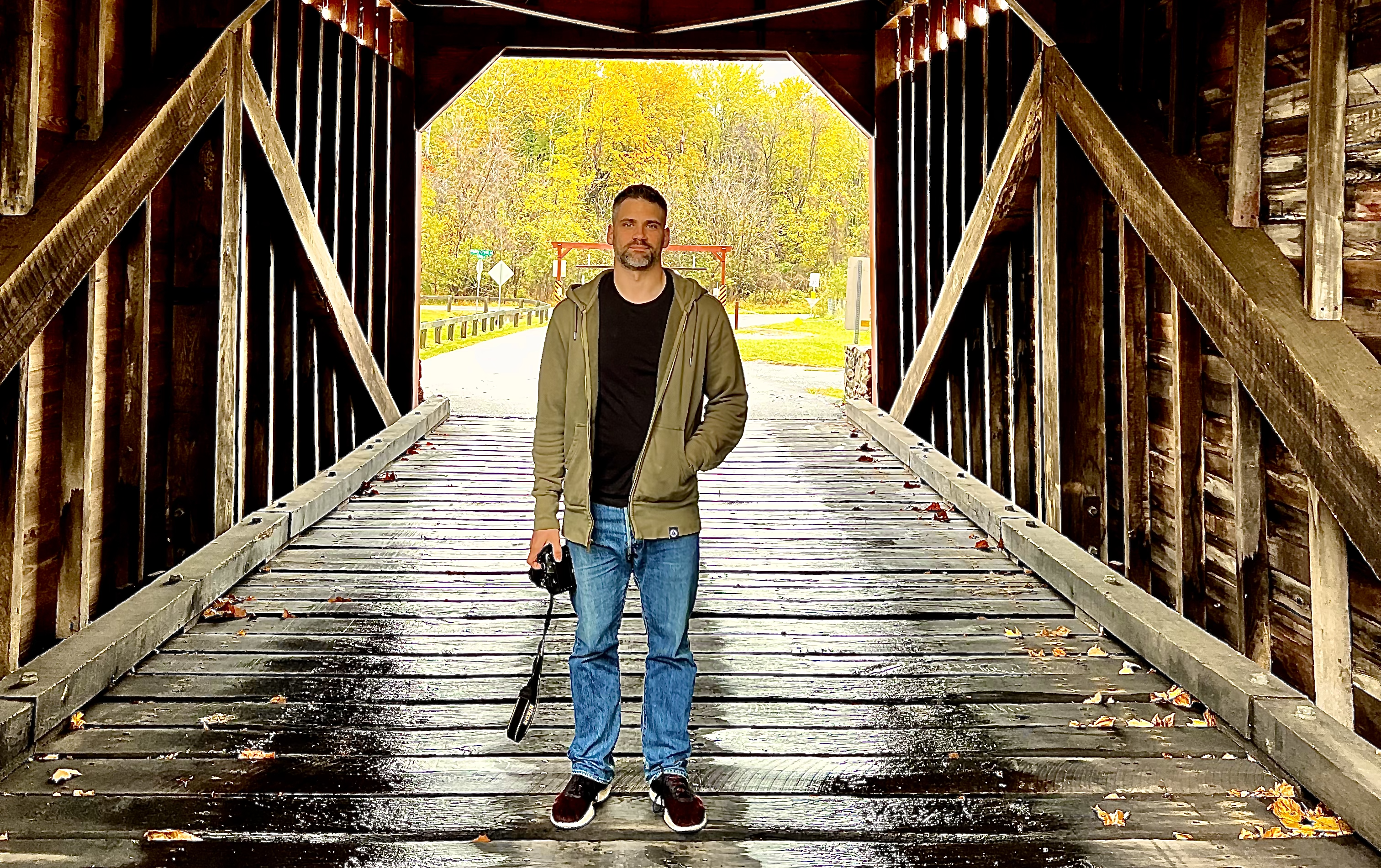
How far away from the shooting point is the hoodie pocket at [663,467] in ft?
10.3

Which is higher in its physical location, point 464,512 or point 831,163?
point 831,163

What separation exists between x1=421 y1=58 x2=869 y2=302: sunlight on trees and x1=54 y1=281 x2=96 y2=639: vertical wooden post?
43.3 meters

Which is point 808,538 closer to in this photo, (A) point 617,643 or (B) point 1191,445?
(B) point 1191,445

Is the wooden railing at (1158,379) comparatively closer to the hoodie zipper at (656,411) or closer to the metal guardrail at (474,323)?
the hoodie zipper at (656,411)

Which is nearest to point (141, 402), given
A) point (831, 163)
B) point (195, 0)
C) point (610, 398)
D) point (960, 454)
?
point (195, 0)

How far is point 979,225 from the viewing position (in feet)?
23.6

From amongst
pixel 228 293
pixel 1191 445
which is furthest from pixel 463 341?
pixel 1191 445

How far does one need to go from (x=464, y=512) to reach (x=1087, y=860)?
5017 mm

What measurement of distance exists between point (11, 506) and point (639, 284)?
1.96m

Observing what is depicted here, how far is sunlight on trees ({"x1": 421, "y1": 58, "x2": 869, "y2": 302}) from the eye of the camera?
49969 millimetres

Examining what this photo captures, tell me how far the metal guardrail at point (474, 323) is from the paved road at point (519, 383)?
0.78 metres

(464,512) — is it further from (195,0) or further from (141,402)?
(195,0)

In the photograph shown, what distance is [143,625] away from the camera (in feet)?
14.2

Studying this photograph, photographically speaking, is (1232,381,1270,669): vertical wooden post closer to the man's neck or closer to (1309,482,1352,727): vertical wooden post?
(1309,482,1352,727): vertical wooden post
